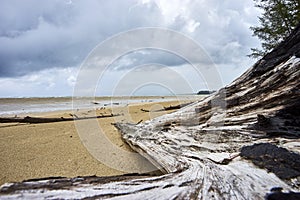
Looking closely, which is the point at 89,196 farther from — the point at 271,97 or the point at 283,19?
the point at 283,19

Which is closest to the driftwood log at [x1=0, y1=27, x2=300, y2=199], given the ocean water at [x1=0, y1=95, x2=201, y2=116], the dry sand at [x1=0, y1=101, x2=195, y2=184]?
the dry sand at [x1=0, y1=101, x2=195, y2=184]

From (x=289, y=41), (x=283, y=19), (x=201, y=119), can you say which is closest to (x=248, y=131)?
(x=201, y=119)

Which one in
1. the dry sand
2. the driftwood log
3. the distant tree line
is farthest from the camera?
the distant tree line

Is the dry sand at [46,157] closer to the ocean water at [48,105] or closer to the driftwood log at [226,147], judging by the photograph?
the driftwood log at [226,147]

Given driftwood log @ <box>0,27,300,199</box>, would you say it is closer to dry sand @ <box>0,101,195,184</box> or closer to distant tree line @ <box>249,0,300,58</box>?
dry sand @ <box>0,101,195,184</box>

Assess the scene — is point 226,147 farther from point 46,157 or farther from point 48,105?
point 48,105

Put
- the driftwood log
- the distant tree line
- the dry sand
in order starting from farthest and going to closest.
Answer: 1. the distant tree line
2. the dry sand
3. the driftwood log

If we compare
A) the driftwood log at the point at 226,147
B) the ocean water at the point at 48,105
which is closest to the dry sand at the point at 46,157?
the driftwood log at the point at 226,147

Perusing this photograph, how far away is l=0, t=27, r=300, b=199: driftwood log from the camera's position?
3.35 feet

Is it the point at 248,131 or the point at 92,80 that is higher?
the point at 92,80

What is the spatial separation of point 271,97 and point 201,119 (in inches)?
31.5

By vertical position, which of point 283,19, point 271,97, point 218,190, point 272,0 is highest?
point 272,0

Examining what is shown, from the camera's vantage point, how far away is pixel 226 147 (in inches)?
68.7

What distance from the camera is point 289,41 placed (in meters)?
2.29
